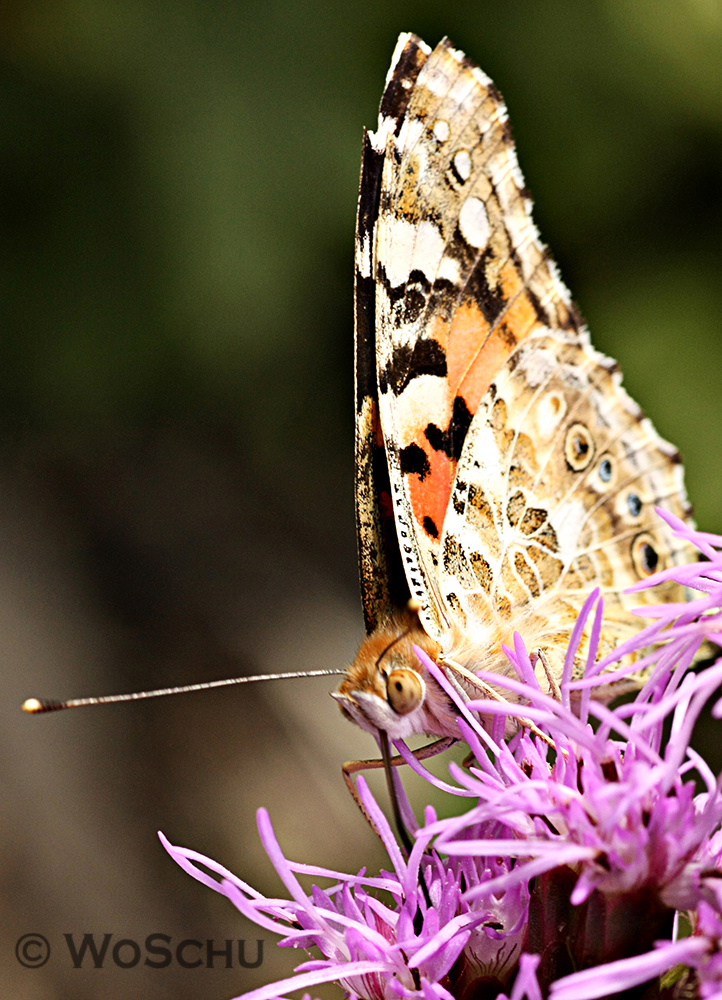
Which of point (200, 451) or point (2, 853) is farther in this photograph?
point (200, 451)

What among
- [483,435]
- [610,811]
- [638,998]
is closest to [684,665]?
[610,811]

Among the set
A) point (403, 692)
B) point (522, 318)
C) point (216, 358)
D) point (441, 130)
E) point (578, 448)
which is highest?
point (216, 358)

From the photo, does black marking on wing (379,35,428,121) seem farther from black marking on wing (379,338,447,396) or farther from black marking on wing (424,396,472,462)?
black marking on wing (424,396,472,462)

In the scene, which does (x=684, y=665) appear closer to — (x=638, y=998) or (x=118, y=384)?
(x=638, y=998)

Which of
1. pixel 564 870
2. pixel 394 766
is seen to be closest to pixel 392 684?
pixel 394 766

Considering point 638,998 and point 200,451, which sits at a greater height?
point 200,451

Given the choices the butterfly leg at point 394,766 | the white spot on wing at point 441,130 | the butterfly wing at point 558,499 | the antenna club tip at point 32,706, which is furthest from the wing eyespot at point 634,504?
the antenna club tip at point 32,706

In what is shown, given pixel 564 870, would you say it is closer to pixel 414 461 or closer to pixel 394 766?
pixel 394 766
